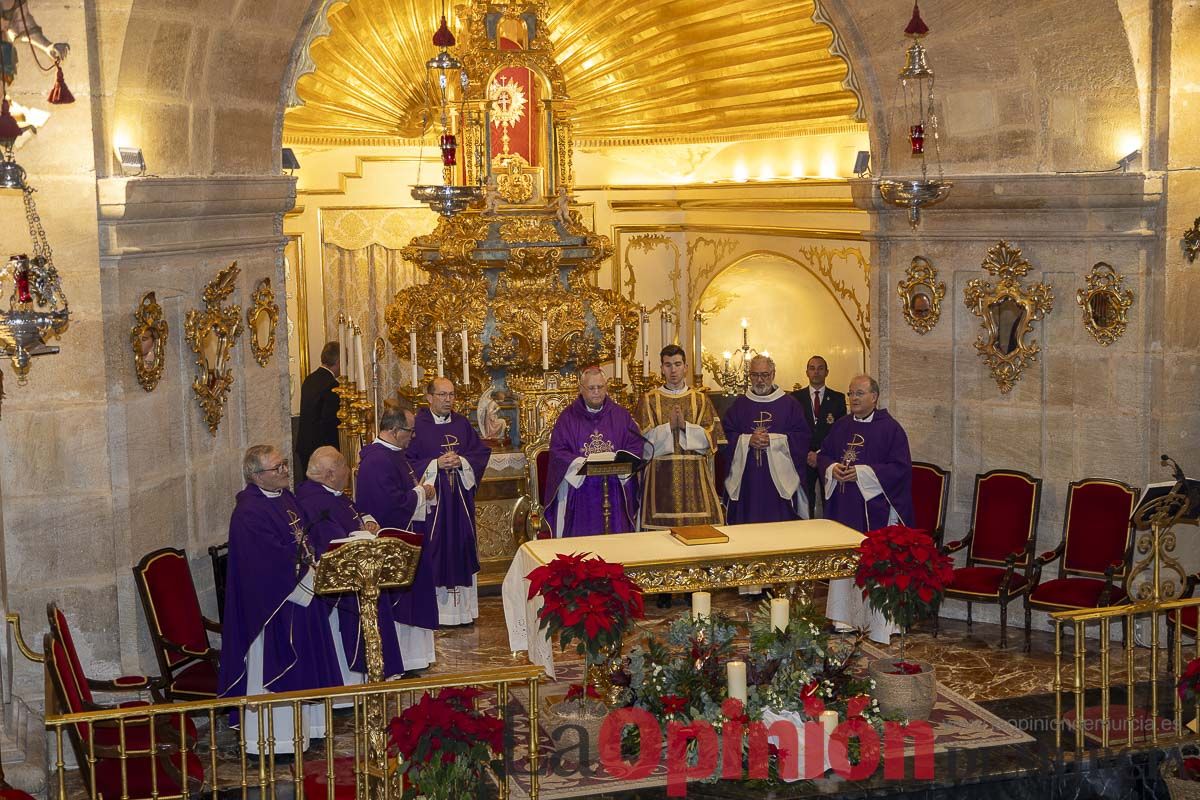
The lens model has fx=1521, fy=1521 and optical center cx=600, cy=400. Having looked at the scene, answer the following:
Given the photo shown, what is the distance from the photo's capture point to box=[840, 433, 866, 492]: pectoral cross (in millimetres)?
10242

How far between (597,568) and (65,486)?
294 centimetres

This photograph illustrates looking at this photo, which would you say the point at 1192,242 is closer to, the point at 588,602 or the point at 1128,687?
the point at 1128,687

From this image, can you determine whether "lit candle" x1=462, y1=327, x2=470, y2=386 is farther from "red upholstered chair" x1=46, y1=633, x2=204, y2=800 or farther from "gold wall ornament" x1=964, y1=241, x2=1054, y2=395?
"red upholstered chair" x1=46, y1=633, x2=204, y2=800

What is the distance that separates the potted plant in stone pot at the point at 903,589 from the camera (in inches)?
316

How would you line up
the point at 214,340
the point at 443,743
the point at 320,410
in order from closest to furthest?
the point at 443,743, the point at 214,340, the point at 320,410

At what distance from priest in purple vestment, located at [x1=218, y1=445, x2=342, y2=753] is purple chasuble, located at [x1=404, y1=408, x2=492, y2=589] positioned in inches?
86.8

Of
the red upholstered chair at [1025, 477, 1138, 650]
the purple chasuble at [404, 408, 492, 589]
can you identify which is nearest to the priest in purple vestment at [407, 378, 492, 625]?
the purple chasuble at [404, 408, 492, 589]

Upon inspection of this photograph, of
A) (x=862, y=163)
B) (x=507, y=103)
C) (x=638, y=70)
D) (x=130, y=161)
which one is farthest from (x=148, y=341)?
(x=638, y=70)

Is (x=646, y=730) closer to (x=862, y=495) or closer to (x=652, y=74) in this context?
(x=862, y=495)

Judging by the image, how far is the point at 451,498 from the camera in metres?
10.5

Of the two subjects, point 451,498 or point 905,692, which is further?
point 451,498

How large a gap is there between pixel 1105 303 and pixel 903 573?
321cm

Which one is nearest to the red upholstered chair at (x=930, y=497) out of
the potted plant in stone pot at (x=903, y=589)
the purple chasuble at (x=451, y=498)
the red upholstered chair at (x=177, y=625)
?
the potted plant in stone pot at (x=903, y=589)

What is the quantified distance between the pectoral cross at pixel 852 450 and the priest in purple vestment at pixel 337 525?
3433 mm
